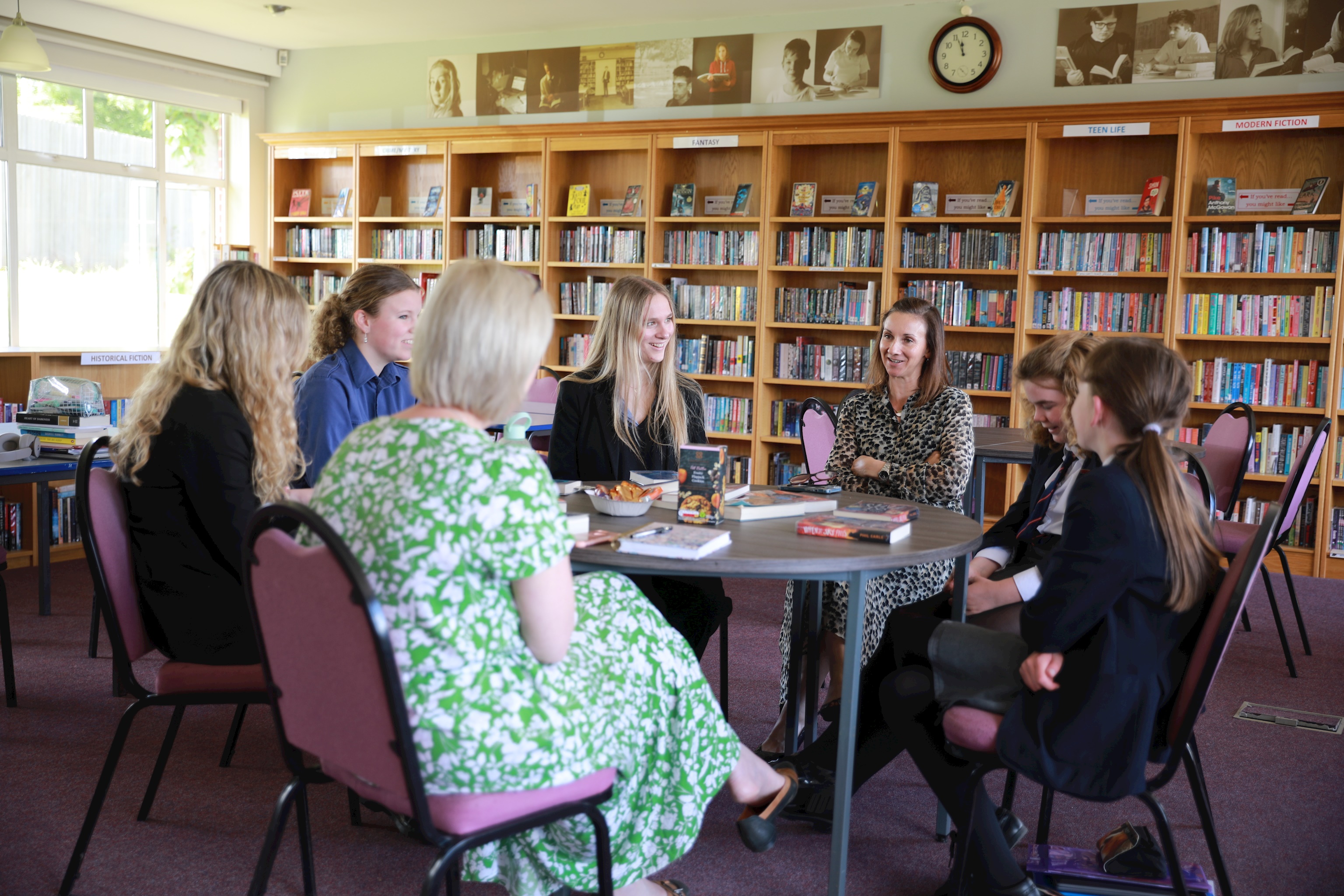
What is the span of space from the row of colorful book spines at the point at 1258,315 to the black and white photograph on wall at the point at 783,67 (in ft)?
8.30

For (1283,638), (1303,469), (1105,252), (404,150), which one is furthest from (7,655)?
(1105,252)

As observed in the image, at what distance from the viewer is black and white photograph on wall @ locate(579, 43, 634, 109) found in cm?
696

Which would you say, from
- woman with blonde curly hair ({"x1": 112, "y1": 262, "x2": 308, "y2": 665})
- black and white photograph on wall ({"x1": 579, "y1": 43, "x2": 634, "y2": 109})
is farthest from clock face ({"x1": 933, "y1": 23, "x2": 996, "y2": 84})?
woman with blonde curly hair ({"x1": 112, "y1": 262, "x2": 308, "y2": 665})

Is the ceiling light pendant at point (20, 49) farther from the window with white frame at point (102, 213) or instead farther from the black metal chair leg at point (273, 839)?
the black metal chair leg at point (273, 839)

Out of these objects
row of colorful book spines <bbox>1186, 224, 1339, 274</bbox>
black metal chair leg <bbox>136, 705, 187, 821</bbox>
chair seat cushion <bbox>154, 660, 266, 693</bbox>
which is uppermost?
row of colorful book spines <bbox>1186, 224, 1339, 274</bbox>

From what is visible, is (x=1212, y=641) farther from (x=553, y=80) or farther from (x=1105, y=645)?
(x=553, y=80)

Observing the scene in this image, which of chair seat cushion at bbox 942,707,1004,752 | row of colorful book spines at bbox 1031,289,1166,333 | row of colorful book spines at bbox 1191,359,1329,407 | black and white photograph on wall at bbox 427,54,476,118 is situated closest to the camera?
chair seat cushion at bbox 942,707,1004,752

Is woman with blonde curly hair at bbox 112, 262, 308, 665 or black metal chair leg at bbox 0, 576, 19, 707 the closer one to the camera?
woman with blonde curly hair at bbox 112, 262, 308, 665

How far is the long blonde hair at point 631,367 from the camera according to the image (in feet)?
10.1

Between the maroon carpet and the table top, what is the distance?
28.9 inches

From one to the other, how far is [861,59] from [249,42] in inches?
183

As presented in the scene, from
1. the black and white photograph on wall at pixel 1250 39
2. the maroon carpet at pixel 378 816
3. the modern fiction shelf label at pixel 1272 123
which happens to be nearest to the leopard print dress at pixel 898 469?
the maroon carpet at pixel 378 816

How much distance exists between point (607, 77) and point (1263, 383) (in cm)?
437

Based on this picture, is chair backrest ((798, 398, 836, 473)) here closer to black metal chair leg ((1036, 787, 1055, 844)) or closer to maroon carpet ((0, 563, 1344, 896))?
maroon carpet ((0, 563, 1344, 896))
